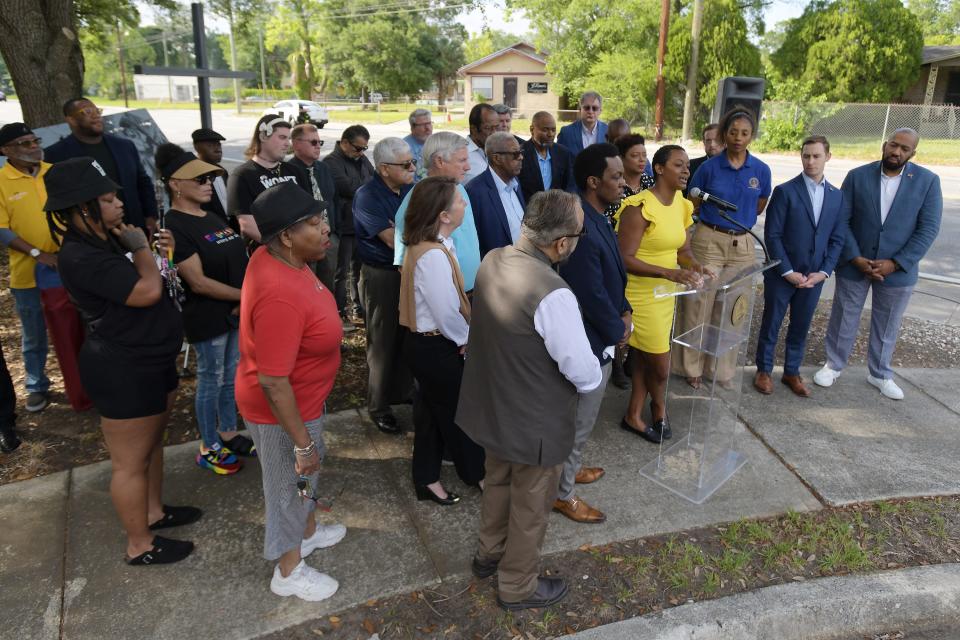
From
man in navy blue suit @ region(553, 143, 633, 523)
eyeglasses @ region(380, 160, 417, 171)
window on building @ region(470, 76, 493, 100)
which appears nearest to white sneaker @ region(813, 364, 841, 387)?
man in navy blue suit @ region(553, 143, 633, 523)

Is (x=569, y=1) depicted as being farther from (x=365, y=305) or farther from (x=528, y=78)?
(x=365, y=305)

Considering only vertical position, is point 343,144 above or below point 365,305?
above

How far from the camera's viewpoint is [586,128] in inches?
275

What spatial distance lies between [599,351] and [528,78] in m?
44.0

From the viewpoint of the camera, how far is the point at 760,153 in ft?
74.1

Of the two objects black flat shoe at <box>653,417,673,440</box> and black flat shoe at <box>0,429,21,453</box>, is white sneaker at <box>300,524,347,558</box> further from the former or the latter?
black flat shoe at <box>0,429,21,453</box>

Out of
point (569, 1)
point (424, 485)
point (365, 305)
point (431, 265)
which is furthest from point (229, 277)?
point (569, 1)

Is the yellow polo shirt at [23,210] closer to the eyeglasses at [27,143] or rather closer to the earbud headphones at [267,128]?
the eyeglasses at [27,143]

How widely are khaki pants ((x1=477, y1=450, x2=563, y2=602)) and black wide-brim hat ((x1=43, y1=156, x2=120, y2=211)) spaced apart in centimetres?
197

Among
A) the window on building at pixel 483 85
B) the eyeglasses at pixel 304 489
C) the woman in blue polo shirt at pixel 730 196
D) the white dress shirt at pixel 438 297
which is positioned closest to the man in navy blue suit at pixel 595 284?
the white dress shirt at pixel 438 297

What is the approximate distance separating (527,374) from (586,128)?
5.14 m

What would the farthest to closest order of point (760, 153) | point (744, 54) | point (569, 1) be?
1. point (569, 1)
2. point (744, 54)
3. point (760, 153)

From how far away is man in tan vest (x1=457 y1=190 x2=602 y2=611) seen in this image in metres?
2.40

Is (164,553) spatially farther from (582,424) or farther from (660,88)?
(660,88)
